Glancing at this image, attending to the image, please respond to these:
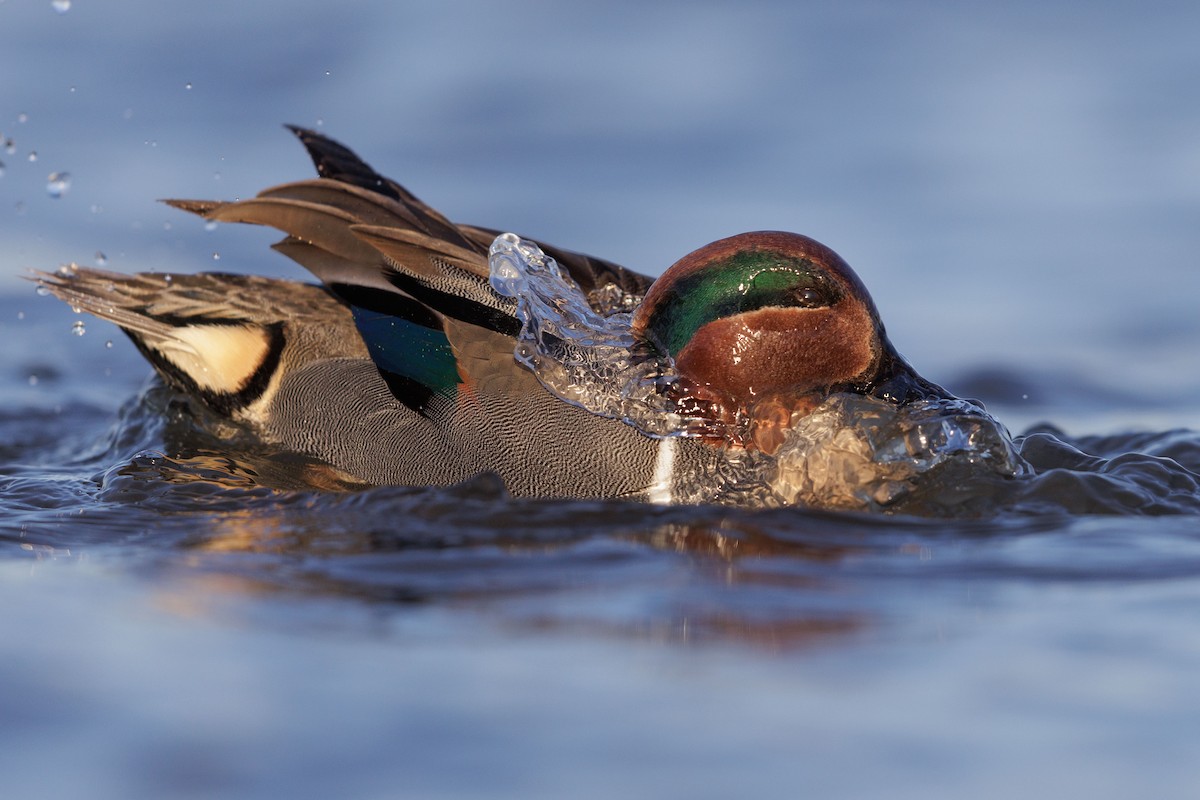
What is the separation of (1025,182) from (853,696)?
18.9ft

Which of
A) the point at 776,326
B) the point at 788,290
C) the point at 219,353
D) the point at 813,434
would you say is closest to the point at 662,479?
the point at 813,434

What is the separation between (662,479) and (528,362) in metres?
0.57

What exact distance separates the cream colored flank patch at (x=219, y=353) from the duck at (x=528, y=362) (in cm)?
9

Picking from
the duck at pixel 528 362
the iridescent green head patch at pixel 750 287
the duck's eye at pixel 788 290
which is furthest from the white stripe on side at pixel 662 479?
the duck's eye at pixel 788 290

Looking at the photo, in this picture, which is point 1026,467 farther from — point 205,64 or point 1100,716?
point 205,64

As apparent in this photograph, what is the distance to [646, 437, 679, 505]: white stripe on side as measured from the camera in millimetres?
4344

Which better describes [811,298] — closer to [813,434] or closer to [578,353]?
[813,434]

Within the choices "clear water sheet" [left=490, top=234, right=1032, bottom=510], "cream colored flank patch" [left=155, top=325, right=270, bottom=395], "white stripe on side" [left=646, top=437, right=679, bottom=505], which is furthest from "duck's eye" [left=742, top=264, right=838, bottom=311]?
"cream colored flank patch" [left=155, top=325, right=270, bottom=395]

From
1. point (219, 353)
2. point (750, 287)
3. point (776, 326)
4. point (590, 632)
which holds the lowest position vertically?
point (590, 632)

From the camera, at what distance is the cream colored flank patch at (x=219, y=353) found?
542 centimetres

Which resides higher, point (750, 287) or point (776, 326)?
point (750, 287)

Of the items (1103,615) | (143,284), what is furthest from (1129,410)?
(143,284)

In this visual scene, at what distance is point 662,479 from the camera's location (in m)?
4.35

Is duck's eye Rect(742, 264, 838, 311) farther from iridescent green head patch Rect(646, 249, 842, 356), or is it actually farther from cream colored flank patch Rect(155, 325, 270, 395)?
cream colored flank patch Rect(155, 325, 270, 395)
